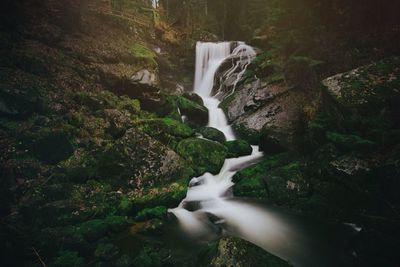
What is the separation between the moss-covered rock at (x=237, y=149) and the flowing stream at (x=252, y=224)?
21 centimetres

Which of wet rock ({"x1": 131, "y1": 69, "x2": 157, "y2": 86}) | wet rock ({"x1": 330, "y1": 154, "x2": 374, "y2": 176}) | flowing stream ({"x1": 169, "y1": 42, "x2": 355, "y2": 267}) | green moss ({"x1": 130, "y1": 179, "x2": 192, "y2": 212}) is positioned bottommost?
flowing stream ({"x1": 169, "y1": 42, "x2": 355, "y2": 267})

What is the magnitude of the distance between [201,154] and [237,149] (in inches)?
73.5

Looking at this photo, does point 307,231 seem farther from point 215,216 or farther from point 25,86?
point 25,86

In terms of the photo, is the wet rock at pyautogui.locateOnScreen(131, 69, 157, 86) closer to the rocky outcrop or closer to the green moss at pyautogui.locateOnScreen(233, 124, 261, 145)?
the rocky outcrop

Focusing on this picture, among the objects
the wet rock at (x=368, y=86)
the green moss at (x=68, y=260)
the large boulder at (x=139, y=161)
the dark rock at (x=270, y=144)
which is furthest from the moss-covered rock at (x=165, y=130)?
the wet rock at (x=368, y=86)

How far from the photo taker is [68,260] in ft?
19.2

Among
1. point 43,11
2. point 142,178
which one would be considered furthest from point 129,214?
point 43,11

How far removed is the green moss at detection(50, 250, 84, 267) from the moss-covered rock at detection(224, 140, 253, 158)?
6.88 metres

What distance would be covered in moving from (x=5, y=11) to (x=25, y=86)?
4380 mm

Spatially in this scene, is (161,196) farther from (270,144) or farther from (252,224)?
(270,144)

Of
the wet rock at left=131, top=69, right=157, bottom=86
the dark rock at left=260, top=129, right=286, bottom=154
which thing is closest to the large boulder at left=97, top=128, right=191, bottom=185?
the dark rock at left=260, top=129, right=286, bottom=154

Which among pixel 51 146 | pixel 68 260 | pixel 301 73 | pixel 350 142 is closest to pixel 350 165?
pixel 350 142

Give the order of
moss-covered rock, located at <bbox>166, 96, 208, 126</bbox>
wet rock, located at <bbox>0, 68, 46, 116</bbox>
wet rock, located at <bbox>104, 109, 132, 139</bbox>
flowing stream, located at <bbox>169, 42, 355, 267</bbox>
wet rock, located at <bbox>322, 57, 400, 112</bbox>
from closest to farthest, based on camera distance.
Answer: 1. flowing stream, located at <bbox>169, 42, 355, 267</bbox>
2. wet rock, located at <bbox>322, 57, 400, 112</bbox>
3. wet rock, located at <bbox>0, 68, 46, 116</bbox>
4. wet rock, located at <bbox>104, 109, 132, 139</bbox>
5. moss-covered rock, located at <bbox>166, 96, 208, 126</bbox>

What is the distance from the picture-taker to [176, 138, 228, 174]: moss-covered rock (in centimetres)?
1034
